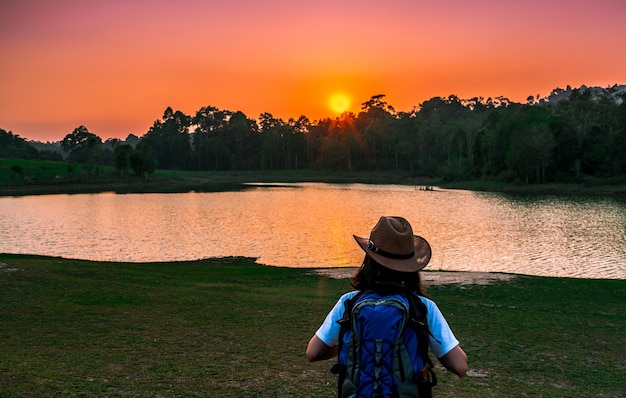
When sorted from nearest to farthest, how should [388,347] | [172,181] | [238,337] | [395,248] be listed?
[388,347]
[395,248]
[238,337]
[172,181]

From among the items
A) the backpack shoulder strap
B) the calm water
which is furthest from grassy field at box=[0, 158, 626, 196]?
the backpack shoulder strap

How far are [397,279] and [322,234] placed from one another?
144 ft

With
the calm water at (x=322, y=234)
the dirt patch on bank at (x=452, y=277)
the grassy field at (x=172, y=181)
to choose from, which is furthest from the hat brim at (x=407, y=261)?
the grassy field at (x=172, y=181)

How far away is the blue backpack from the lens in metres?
3.90

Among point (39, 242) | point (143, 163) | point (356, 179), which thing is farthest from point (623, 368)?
point (356, 179)

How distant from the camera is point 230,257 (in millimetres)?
36312

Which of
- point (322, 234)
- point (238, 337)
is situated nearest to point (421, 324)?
point (238, 337)

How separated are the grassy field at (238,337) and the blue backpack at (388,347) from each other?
19.8 ft

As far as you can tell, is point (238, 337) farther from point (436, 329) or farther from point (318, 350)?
point (436, 329)

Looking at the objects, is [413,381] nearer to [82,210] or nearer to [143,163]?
[82,210]

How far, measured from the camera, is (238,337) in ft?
43.5

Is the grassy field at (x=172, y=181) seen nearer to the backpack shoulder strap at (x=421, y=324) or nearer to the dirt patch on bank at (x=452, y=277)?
the dirt patch on bank at (x=452, y=277)

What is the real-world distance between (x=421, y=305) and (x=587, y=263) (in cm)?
3246

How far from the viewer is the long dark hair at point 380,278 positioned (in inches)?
161
